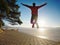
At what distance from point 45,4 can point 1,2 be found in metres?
23.8

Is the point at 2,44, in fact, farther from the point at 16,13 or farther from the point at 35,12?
the point at 16,13

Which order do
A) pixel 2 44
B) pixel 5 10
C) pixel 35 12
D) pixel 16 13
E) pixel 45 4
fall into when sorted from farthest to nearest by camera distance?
pixel 16 13
pixel 5 10
pixel 2 44
pixel 45 4
pixel 35 12

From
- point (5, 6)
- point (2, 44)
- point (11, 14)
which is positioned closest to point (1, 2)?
point (5, 6)

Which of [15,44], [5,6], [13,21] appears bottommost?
[15,44]

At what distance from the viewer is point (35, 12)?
548cm

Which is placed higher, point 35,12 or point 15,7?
point 15,7

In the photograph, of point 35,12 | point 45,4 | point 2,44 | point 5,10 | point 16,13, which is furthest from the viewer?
A: point 16,13

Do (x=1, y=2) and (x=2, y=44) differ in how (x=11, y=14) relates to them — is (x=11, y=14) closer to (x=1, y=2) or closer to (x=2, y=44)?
(x=1, y=2)

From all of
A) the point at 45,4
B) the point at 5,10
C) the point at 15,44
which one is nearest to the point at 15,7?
the point at 5,10

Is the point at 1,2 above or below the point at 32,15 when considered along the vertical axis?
above

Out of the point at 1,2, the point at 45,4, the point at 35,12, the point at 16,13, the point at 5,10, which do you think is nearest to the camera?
the point at 35,12

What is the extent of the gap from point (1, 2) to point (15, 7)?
7259mm

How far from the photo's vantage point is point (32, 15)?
5578mm

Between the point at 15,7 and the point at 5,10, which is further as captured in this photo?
the point at 15,7
